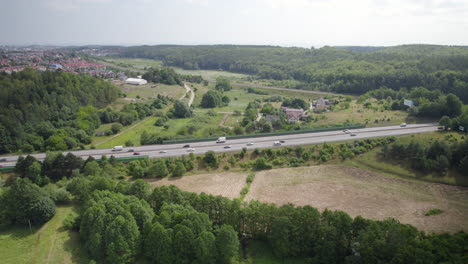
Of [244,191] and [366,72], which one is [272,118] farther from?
[366,72]

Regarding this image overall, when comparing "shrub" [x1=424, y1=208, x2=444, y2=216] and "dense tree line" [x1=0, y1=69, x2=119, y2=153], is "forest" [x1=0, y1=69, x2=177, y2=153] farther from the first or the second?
"shrub" [x1=424, y1=208, x2=444, y2=216]

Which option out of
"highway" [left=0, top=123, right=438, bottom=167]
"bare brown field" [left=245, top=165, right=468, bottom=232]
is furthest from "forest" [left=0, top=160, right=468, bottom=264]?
"highway" [left=0, top=123, right=438, bottom=167]

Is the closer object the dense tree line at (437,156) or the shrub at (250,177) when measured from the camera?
the dense tree line at (437,156)

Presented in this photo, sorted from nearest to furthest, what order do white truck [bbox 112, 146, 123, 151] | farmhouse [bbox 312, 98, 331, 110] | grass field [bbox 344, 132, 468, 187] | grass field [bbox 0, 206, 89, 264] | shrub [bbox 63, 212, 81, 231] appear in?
grass field [bbox 0, 206, 89, 264] → shrub [bbox 63, 212, 81, 231] → grass field [bbox 344, 132, 468, 187] → white truck [bbox 112, 146, 123, 151] → farmhouse [bbox 312, 98, 331, 110]

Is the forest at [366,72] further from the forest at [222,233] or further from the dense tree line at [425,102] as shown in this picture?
the forest at [222,233]

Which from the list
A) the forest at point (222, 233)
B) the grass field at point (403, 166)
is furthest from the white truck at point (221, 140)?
the forest at point (222, 233)

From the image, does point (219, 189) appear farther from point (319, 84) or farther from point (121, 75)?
point (121, 75)
